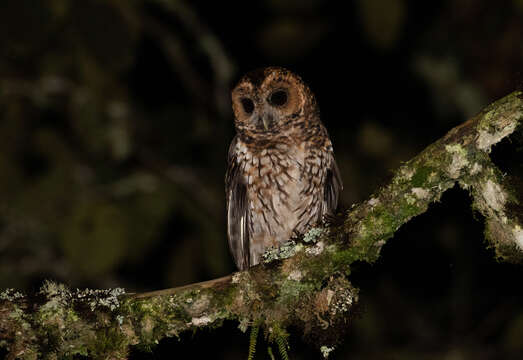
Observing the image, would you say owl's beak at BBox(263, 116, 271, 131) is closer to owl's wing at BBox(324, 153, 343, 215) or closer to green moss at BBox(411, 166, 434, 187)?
owl's wing at BBox(324, 153, 343, 215)

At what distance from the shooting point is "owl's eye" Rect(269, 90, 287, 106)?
12.2ft

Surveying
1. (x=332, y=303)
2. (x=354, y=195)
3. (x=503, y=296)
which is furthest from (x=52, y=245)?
(x=503, y=296)

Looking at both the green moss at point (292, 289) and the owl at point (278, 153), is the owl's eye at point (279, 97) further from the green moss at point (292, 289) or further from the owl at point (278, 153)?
the green moss at point (292, 289)

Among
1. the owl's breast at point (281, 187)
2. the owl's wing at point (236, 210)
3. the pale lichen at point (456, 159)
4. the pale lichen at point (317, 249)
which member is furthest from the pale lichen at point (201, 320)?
the owl's wing at point (236, 210)

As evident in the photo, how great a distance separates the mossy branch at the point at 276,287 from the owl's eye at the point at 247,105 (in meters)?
1.47

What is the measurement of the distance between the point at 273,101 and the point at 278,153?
0.37 metres

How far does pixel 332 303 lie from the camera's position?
2.55 meters

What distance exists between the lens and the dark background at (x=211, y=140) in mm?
4227

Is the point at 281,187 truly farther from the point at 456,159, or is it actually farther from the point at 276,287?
the point at 456,159

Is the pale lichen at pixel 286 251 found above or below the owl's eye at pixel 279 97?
below

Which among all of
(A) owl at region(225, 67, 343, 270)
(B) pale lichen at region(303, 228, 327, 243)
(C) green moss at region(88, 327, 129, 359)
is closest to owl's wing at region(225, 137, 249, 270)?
(A) owl at region(225, 67, 343, 270)

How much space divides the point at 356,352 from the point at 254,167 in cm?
233

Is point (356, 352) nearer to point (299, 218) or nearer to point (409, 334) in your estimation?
point (409, 334)

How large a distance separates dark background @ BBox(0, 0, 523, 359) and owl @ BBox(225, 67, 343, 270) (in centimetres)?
72
